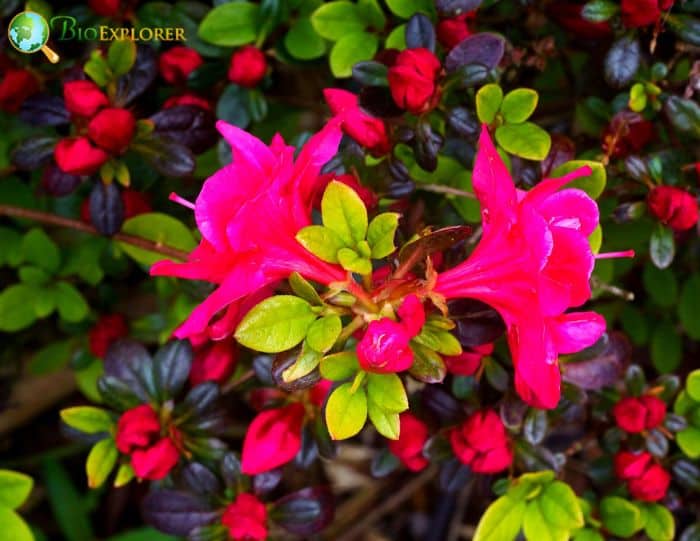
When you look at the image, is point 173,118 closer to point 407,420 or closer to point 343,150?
point 343,150

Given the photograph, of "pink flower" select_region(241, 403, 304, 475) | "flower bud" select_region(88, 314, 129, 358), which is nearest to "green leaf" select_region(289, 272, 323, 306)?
"pink flower" select_region(241, 403, 304, 475)

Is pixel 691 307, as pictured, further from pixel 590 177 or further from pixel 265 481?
pixel 265 481

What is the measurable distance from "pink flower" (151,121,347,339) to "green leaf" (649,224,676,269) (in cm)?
59

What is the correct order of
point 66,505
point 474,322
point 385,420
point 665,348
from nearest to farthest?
point 385,420 → point 474,322 → point 665,348 → point 66,505

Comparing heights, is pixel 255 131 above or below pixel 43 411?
above

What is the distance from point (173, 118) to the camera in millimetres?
1435

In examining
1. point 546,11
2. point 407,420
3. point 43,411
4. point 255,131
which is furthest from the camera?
point 43,411

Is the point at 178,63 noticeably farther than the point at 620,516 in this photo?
Yes

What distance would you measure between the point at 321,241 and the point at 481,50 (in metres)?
0.46

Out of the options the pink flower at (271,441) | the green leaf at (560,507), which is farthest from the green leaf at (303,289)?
the green leaf at (560,507)

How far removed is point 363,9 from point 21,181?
81cm

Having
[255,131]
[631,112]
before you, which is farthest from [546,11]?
[255,131]

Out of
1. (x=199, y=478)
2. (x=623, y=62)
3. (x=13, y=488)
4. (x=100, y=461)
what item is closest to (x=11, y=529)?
(x=13, y=488)

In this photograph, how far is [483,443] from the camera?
129 cm
